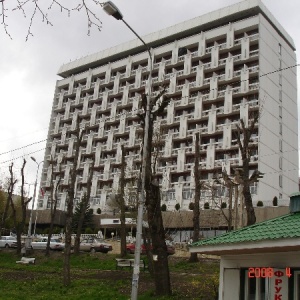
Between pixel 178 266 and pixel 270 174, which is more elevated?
pixel 270 174

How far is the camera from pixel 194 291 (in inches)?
778

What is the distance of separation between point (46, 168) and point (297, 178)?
146ft

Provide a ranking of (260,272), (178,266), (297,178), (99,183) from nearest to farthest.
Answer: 1. (260,272)
2. (178,266)
3. (297,178)
4. (99,183)

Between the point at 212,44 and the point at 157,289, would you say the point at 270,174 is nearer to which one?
the point at 212,44

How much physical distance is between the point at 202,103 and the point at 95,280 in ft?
153

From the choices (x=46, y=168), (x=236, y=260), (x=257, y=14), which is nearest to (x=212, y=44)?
(x=257, y=14)

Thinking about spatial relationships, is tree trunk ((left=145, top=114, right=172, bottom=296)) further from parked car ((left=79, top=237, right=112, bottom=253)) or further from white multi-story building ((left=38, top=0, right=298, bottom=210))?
white multi-story building ((left=38, top=0, right=298, bottom=210))

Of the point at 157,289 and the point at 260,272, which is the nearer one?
the point at 260,272

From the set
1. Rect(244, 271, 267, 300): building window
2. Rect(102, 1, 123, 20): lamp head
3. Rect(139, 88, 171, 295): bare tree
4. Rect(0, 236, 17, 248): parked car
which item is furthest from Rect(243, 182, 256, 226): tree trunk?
Rect(0, 236, 17, 248): parked car

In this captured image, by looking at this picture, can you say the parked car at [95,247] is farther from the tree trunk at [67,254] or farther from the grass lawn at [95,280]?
the tree trunk at [67,254]

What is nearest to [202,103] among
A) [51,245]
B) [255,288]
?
[51,245]

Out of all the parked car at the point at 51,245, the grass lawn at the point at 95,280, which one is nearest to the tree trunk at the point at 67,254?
the grass lawn at the point at 95,280

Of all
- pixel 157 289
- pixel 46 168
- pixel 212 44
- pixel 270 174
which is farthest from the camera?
pixel 46 168

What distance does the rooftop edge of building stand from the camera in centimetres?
6675
